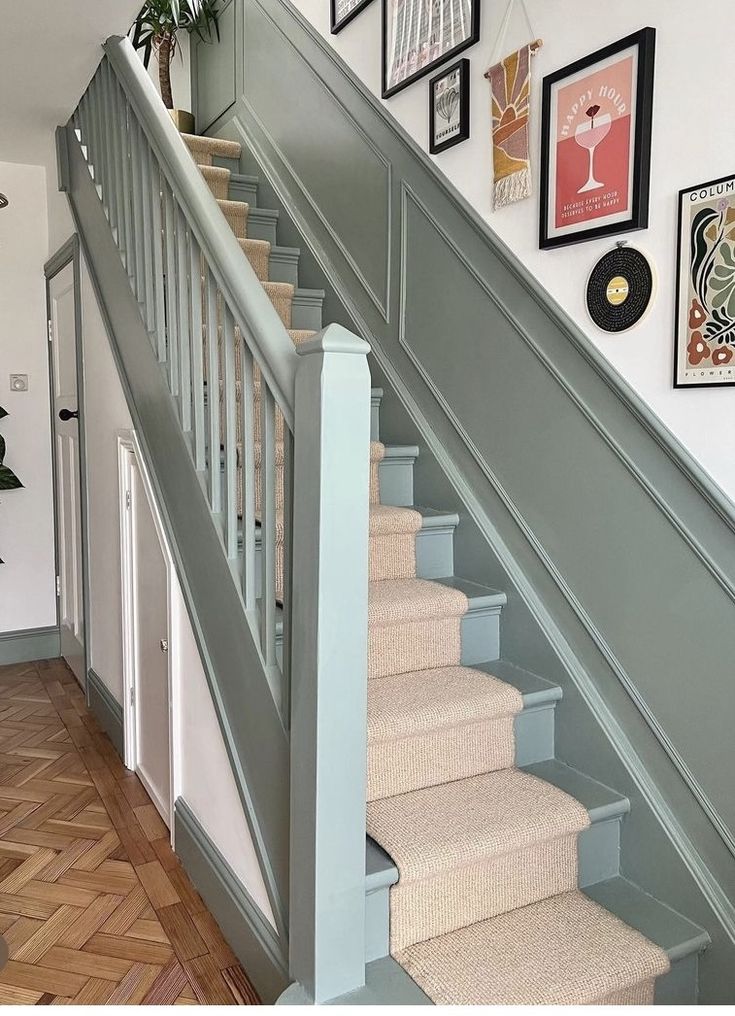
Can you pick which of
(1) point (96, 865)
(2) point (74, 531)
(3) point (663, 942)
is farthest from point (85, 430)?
(3) point (663, 942)

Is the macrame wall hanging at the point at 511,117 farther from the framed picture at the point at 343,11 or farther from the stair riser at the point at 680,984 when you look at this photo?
the stair riser at the point at 680,984

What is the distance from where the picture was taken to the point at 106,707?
10.5 feet

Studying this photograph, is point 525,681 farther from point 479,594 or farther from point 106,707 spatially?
point 106,707

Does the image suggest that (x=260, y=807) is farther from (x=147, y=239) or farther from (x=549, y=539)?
(x=147, y=239)

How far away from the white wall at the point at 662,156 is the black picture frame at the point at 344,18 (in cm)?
80

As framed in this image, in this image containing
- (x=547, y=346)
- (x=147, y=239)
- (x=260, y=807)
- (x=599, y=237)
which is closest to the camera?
(x=260, y=807)

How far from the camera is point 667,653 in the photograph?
1769 mm

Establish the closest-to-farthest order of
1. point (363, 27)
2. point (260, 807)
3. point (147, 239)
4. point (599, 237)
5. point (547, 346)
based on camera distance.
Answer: point (260, 807), point (599, 237), point (547, 346), point (147, 239), point (363, 27)

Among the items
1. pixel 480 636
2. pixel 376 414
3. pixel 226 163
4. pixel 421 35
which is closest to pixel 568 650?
A: pixel 480 636

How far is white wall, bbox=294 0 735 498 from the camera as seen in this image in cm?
162

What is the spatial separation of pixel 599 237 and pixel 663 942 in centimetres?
157

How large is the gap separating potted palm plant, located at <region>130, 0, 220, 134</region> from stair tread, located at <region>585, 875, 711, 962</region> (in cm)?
383

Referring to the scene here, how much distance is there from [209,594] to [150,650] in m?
0.73

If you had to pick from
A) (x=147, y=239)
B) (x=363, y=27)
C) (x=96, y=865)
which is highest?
(x=363, y=27)
